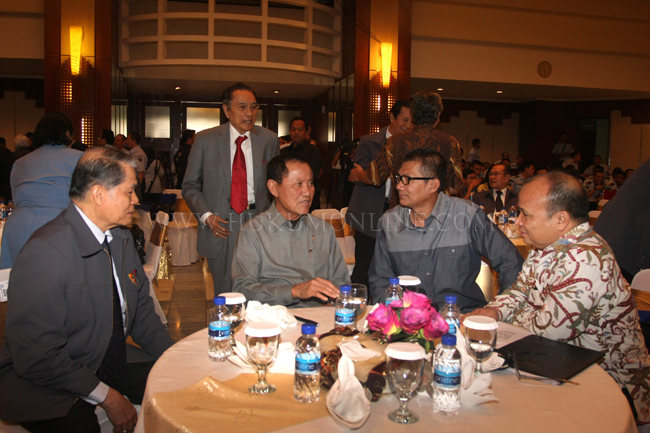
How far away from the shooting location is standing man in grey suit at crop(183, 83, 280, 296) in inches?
120

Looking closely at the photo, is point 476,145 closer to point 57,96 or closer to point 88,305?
point 57,96

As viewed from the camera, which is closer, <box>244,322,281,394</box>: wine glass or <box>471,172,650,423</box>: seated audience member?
<box>244,322,281,394</box>: wine glass

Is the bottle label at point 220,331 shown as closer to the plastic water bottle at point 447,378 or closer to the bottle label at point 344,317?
the bottle label at point 344,317

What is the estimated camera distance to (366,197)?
3.57 meters

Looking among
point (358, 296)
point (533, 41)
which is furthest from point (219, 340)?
point (533, 41)

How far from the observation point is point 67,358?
64.7 inches

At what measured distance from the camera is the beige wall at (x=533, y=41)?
1109 cm

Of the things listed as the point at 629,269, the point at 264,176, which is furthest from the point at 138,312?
the point at 629,269

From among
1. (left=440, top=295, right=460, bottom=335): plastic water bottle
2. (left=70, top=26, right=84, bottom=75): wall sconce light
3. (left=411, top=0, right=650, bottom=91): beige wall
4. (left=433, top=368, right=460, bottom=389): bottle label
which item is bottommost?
(left=433, top=368, right=460, bottom=389): bottle label

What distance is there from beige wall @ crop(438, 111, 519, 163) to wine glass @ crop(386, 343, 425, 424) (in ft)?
49.2

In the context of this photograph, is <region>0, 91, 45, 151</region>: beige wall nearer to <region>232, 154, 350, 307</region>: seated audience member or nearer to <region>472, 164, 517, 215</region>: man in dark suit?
<region>472, 164, 517, 215</region>: man in dark suit

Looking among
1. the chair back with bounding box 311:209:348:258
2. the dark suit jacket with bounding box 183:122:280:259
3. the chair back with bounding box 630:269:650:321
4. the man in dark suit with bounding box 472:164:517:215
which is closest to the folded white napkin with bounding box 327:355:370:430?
the chair back with bounding box 630:269:650:321

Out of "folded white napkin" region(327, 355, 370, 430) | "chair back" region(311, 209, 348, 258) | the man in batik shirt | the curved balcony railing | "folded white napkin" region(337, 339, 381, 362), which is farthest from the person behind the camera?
the curved balcony railing

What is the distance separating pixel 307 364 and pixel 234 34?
1079 cm
